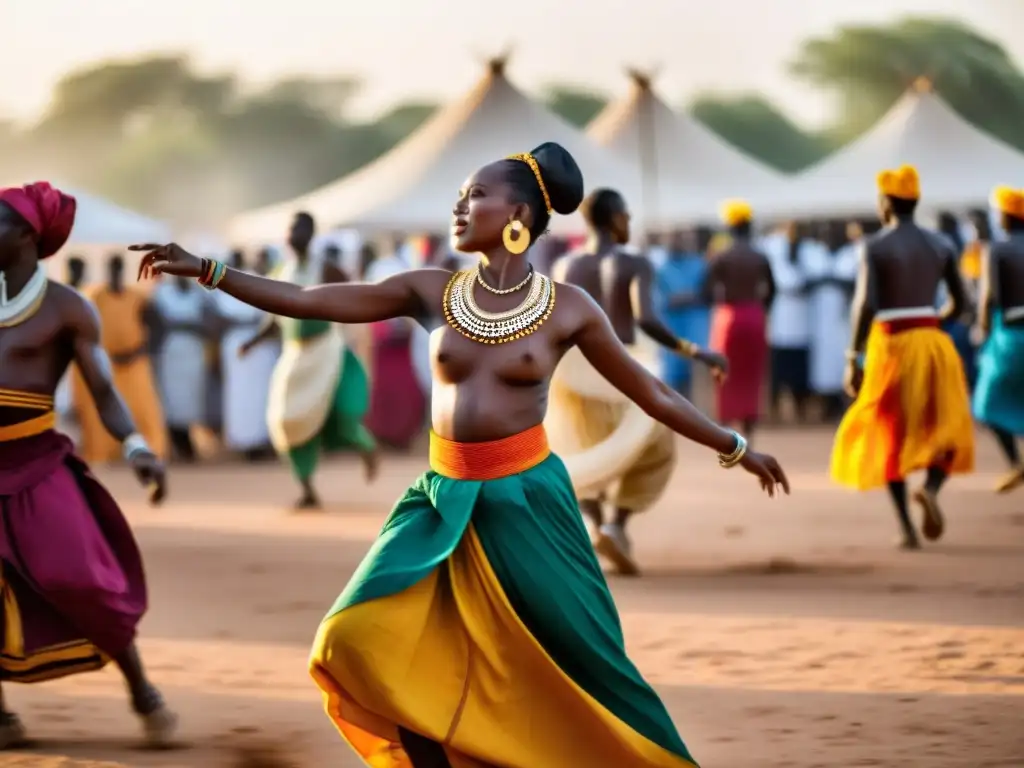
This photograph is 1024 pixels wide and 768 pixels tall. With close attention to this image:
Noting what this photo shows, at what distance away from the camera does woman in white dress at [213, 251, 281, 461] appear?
17.8 meters

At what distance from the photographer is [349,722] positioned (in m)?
5.02

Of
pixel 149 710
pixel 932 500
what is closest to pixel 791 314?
pixel 932 500

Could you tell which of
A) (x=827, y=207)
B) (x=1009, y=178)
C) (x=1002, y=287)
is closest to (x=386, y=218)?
(x=827, y=207)

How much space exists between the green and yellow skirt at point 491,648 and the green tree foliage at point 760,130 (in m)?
71.8

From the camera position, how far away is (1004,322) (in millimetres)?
12109

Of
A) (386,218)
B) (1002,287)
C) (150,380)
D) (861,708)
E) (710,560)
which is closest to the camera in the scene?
(861,708)

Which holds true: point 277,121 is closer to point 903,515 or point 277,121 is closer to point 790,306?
point 790,306

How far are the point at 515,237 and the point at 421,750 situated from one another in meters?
1.40

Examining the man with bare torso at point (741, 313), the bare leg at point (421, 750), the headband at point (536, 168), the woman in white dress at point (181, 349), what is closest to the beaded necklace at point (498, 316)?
the headband at point (536, 168)

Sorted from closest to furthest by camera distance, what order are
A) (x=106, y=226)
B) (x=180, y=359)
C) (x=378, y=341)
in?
1. (x=180, y=359)
2. (x=378, y=341)
3. (x=106, y=226)

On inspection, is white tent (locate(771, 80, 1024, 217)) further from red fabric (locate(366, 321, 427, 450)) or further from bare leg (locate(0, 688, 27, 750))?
bare leg (locate(0, 688, 27, 750))

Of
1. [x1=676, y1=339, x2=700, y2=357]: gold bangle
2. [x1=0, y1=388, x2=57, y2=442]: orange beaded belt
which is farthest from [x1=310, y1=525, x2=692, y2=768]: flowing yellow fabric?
[x1=676, y1=339, x2=700, y2=357]: gold bangle

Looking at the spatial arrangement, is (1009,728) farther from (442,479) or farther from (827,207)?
(827,207)

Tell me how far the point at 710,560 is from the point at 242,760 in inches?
197
